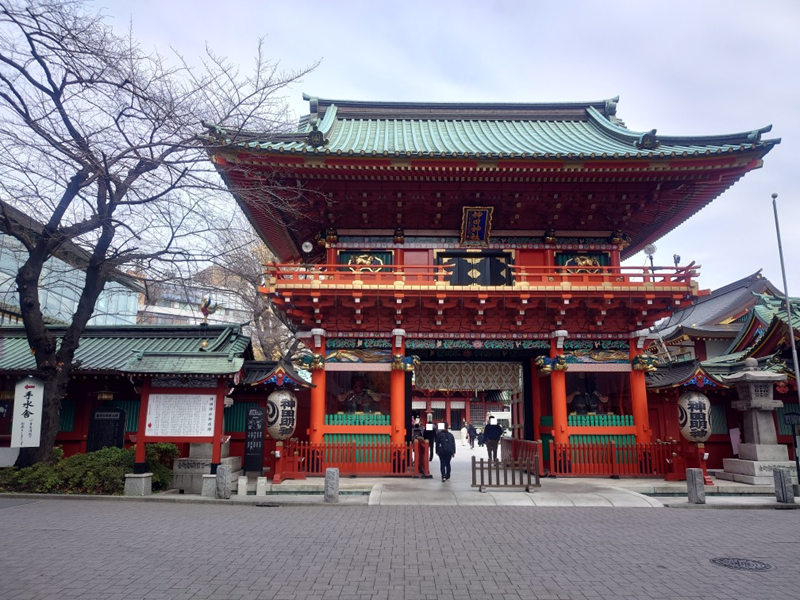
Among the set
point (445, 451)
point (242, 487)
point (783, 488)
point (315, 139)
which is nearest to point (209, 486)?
point (242, 487)

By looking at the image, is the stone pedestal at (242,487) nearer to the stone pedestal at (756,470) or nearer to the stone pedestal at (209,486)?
the stone pedestal at (209,486)

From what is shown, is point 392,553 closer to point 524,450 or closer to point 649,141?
point 524,450

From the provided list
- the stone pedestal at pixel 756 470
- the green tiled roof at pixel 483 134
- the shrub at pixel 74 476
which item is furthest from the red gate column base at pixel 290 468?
the stone pedestal at pixel 756 470

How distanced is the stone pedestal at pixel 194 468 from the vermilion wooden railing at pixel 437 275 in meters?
5.49

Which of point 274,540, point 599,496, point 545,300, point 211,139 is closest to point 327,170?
point 211,139

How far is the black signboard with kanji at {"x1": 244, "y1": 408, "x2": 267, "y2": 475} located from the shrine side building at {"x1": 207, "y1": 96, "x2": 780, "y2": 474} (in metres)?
1.69

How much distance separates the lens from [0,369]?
15.9m

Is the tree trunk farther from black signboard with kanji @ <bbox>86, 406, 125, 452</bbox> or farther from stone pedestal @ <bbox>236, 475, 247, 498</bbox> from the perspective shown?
stone pedestal @ <bbox>236, 475, 247, 498</bbox>

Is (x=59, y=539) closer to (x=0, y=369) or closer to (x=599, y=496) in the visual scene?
(x=0, y=369)

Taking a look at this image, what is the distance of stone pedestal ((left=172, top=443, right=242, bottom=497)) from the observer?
47.5ft

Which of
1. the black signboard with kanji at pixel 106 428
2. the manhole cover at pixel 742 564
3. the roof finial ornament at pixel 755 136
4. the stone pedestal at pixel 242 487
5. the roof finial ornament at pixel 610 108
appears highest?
the roof finial ornament at pixel 610 108

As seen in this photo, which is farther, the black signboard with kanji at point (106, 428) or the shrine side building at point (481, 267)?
the black signboard with kanji at point (106, 428)

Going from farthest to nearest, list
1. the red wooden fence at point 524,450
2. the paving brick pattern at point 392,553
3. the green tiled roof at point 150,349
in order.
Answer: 1. the green tiled roof at point 150,349
2. the red wooden fence at point 524,450
3. the paving brick pattern at point 392,553

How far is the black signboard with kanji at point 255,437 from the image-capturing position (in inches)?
581
